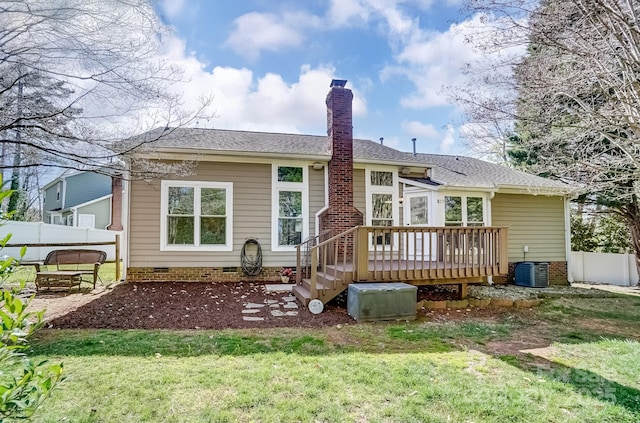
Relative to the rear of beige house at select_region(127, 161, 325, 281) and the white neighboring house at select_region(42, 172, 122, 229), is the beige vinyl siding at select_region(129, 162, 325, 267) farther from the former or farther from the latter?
the white neighboring house at select_region(42, 172, 122, 229)

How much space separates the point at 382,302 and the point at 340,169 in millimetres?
4037

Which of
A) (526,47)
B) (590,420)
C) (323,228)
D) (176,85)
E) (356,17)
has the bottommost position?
(590,420)

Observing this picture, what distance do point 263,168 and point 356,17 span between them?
4.99m

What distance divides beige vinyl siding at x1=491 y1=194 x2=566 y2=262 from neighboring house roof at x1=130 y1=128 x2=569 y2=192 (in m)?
0.60

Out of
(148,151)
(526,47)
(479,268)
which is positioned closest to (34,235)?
(148,151)

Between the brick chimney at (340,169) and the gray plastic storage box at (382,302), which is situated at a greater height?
the brick chimney at (340,169)

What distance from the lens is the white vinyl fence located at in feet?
42.0

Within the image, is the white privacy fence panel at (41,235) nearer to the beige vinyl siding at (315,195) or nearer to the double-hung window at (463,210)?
the beige vinyl siding at (315,195)

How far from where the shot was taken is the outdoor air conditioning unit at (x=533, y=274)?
1055cm

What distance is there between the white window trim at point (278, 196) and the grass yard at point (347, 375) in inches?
173

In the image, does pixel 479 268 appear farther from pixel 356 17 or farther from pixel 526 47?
pixel 356 17

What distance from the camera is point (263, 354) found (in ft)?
14.2

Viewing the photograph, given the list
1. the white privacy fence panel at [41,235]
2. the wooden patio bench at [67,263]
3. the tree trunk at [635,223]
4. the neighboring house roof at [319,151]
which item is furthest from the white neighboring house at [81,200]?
the tree trunk at [635,223]

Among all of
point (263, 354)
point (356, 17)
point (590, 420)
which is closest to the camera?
point (590, 420)
